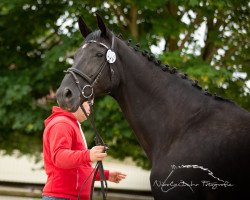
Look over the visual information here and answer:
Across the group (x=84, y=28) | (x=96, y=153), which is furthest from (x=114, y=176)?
(x=84, y=28)

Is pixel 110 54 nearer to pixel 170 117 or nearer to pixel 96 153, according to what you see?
pixel 170 117

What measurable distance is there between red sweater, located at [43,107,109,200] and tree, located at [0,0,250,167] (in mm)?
4926

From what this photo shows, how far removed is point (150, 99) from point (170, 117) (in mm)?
246

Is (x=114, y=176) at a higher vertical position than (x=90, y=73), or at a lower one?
lower

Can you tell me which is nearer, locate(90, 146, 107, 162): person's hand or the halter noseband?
locate(90, 146, 107, 162): person's hand

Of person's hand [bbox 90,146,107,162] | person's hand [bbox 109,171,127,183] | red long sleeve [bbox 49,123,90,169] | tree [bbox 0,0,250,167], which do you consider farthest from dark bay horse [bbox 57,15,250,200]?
tree [bbox 0,0,250,167]

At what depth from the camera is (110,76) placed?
3.96 meters

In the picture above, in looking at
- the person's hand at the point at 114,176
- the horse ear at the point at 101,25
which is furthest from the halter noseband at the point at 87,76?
the person's hand at the point at 114,176

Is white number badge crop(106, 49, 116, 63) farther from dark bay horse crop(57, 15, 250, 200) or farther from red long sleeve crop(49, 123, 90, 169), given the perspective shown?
red long sleeve crop(49, 123, 90, 169)

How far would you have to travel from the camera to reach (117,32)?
984cm

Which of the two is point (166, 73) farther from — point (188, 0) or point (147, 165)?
point (147, 165)

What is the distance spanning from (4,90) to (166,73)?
280 inches

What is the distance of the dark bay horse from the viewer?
3.47m

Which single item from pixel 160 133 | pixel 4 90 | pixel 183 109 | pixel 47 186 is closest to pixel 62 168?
pixel 47 186
